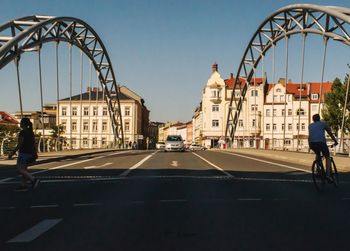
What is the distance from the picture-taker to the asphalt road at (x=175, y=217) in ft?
19.5

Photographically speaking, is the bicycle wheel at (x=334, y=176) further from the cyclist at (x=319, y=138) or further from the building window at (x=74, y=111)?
the building window at (x=74, y=111)

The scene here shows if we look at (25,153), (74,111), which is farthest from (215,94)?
(25,153)

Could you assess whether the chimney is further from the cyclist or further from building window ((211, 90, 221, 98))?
the cyclist

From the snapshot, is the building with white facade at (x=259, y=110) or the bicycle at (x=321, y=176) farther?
the building with white facade at (x=259, y=110)

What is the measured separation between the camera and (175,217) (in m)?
7.74

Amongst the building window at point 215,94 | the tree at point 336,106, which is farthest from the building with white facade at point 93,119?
the tree at point 336,106

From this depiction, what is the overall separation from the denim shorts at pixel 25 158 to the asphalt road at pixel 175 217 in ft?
2.52

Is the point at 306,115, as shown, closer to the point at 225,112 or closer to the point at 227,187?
the point at 225,112

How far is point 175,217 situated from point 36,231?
2.14 metres

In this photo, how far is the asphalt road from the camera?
593 centimetres

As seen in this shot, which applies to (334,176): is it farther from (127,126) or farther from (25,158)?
(127,126)

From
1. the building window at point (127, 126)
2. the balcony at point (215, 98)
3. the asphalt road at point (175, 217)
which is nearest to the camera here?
the asphalt road at point (175, 217)

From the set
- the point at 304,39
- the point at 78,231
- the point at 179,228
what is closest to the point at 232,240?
the point at 179,228

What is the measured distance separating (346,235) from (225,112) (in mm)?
102254
